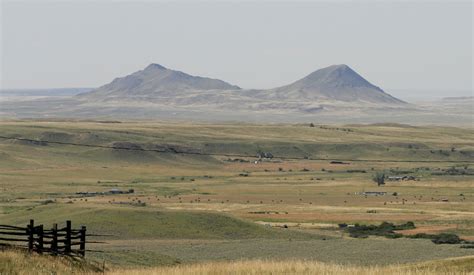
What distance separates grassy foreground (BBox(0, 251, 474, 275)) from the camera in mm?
31642

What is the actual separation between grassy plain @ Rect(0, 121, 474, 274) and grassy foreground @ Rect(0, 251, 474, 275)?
8.84 m

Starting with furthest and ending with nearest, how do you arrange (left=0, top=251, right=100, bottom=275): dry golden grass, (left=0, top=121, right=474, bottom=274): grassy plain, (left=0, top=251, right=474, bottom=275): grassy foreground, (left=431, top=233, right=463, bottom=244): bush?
(left=431, top=233, right=463, bottom=244): bush < (left=0, top=121, right=474, bottom=274): grassy plain < (left=0, top=251, right=100, bottom=275): dry golden grass < (left=0, top=251, right=474, bottom=275): grassy foreground

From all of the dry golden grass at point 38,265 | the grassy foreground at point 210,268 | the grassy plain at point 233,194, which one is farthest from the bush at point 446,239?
the dry golden grass at point 38,265

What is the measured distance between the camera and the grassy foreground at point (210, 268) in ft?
104

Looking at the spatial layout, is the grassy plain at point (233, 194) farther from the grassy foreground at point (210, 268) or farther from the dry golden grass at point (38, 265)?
the grassy foreground at point (210, 268)

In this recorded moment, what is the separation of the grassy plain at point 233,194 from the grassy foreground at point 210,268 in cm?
884

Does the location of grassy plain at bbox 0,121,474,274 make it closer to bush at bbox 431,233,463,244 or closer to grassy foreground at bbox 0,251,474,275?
bush at bbox 431,233,463,244

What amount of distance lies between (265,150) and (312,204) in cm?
8210

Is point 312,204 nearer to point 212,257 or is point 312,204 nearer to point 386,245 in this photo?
point 386,245

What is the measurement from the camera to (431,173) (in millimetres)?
148625

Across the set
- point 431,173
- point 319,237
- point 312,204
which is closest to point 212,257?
point 319,237

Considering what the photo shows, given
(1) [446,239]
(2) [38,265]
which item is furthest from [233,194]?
(2) [38,265]

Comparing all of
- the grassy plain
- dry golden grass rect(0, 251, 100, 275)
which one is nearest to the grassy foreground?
dry golden grass rect(0, 251, 100, 275)

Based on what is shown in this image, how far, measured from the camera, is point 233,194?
4461 inches
